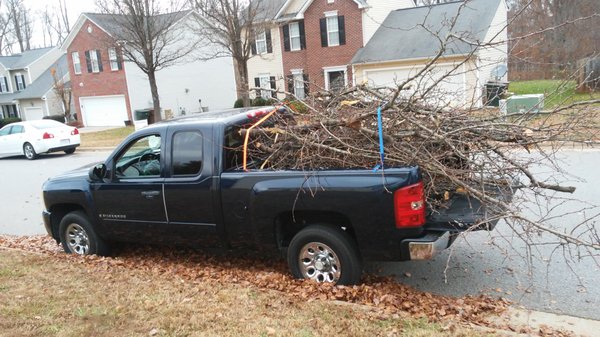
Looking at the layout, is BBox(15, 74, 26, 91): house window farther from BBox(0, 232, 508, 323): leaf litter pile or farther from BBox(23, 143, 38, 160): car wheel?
BBox(0, 232, 508, 323): leaf litter pile

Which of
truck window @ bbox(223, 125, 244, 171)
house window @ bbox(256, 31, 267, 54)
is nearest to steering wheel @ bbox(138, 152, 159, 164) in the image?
truck window @ bbox(223, 125, 244, 171)

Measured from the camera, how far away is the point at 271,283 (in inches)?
200

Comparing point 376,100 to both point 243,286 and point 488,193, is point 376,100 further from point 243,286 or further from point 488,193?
point 243,286

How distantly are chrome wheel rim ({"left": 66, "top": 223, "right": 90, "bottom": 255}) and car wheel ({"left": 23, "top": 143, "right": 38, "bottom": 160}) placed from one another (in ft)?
49.6

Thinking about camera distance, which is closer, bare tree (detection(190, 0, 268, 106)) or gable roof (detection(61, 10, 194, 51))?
bare tree (detection(190, 0, 268, 106))

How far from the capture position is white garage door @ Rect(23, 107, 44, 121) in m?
45.3

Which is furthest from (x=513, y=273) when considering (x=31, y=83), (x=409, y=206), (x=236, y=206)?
(x=31, y=83)

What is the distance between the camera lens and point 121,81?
114 feet

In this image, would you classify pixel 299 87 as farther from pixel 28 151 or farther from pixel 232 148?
pixel 28 151

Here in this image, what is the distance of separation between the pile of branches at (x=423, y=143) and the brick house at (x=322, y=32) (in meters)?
22.9

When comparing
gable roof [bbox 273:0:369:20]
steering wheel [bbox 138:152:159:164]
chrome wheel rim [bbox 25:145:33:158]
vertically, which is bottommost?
chrome wheel rim [bbox 25:145:33:158]

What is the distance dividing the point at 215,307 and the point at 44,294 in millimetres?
1853

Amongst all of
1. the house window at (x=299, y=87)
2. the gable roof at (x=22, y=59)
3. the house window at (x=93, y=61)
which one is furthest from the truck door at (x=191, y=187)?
the gable roof at (x=22, y=59)

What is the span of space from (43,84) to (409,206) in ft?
158
